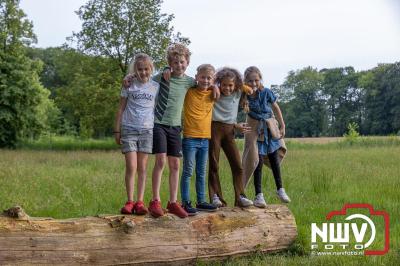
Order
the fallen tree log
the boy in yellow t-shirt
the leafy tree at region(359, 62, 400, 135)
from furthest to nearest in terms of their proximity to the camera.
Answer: the leafy tree at region(359, 62, 400, 135) → the boy in yellow t-shirt → the fallen tree log

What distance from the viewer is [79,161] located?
1853cm

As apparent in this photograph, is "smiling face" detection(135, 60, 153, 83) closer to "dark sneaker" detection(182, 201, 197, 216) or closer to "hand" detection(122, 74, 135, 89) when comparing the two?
"hand" detection(122, 74, 135, 89)

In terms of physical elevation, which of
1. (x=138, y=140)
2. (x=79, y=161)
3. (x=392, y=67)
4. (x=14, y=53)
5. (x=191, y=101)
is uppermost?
(x=392, y=67)

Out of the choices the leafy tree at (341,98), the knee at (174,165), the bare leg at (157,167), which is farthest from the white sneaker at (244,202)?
the leafy tree at (341,98)

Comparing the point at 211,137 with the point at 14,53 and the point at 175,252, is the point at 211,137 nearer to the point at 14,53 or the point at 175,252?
the point at 175,252

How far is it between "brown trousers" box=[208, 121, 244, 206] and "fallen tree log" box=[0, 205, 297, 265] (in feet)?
1.31

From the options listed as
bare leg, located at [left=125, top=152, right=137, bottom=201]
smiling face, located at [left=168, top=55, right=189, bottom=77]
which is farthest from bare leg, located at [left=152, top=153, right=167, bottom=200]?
smiling face, located at [left=168, top=55, right=189, bottom=77]

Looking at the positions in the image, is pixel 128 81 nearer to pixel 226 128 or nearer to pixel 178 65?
pixel 178 65

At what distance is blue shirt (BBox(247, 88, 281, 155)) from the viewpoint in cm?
734

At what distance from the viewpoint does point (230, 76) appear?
6.67m

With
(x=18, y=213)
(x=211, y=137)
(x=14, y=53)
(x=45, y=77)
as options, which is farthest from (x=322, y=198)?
(x=45, y=77)

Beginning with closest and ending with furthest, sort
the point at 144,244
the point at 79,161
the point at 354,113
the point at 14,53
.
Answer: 1. the point at 144,244
2. the point at 79,161
3. the point at 14,53
4. the point at 354,113

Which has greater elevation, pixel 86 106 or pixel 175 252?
pixel 86 106

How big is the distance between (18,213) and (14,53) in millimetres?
28975
